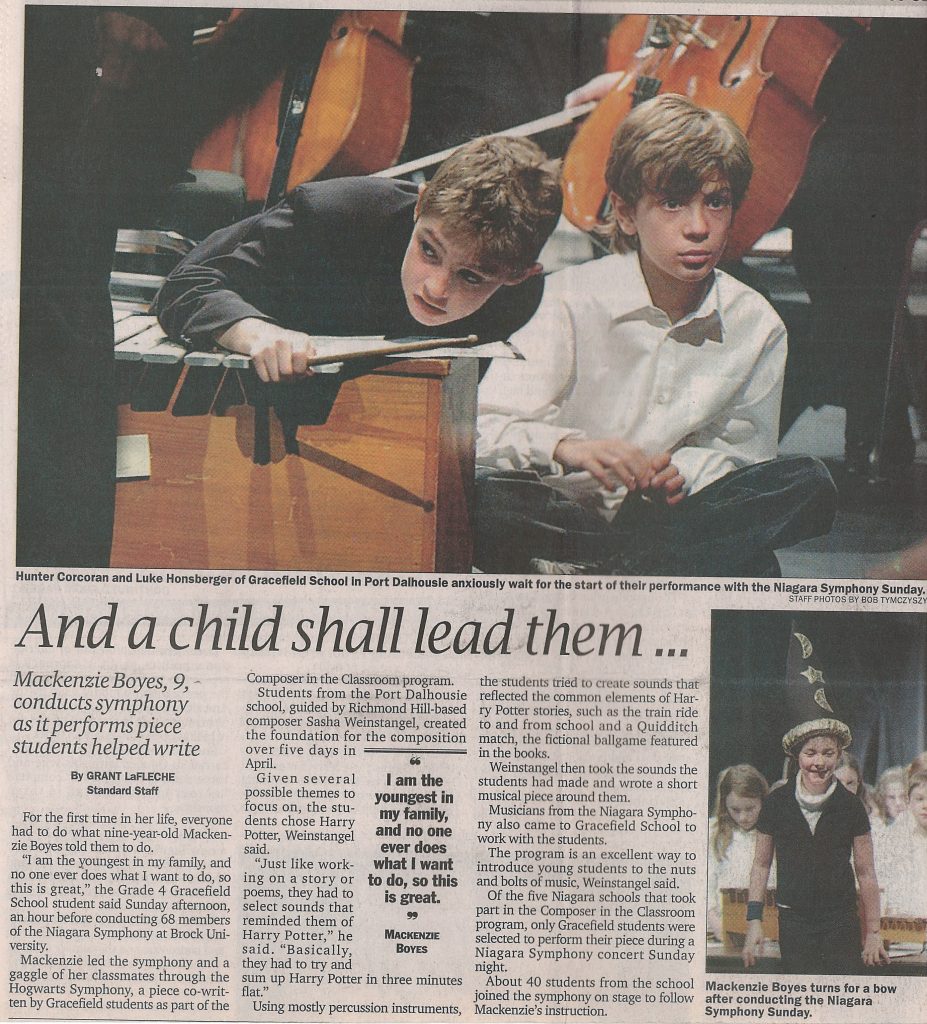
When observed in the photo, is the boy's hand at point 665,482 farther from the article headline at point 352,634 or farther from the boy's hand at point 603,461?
the article headline at point 352,634

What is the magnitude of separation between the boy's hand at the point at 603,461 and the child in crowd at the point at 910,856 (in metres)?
0.73

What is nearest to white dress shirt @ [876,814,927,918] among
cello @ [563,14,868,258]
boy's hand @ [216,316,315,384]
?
cello @ [563,14,868,258]

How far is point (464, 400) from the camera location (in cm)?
151

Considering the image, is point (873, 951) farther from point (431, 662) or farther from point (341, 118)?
point (341, 118)

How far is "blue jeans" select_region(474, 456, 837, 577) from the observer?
150cm

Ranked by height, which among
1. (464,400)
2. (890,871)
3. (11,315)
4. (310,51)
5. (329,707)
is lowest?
(890,871)

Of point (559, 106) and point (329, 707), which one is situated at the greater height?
point (559, 106)

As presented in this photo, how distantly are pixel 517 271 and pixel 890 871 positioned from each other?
50.5 inches

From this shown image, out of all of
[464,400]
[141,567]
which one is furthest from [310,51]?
[141,567]

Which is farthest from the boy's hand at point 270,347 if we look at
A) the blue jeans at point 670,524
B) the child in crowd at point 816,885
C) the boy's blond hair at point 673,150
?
the child in crowd at point 816,885

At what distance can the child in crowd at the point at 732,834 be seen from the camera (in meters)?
1.48

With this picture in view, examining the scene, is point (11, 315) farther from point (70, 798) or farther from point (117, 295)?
point (70, 798)

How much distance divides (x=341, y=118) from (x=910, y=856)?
5.58 feet

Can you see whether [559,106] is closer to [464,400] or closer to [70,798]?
[464,400]
